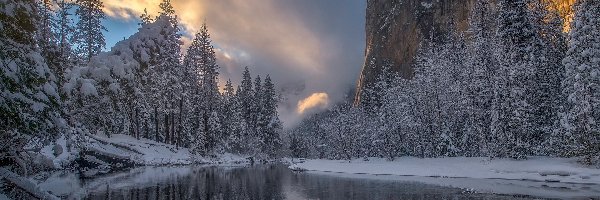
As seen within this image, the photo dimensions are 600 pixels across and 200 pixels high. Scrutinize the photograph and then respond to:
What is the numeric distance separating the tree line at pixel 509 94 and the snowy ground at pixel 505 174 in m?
1.49

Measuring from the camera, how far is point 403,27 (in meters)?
158

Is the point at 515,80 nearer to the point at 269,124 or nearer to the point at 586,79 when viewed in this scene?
the point at 586,79

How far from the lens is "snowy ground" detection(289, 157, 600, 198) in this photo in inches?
978

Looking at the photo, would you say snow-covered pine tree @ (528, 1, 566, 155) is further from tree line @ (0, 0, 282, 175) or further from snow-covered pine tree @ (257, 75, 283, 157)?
snow-covered pine tree @ (257, 75, 283, 157)

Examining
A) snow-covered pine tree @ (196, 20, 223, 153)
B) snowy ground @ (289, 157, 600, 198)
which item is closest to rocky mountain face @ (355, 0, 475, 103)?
snow-covered pine tree @ (196, 20, 223, 153)

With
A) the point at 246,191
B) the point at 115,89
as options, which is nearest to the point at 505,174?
the point at 246,191

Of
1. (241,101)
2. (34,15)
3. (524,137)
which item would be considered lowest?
(524,137)

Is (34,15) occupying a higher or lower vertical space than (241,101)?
lower

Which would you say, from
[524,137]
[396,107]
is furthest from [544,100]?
[396,107]

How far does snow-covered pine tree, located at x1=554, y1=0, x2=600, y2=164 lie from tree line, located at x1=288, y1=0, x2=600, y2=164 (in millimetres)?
58

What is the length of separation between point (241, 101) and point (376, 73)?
3548 inches

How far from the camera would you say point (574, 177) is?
28.5 m

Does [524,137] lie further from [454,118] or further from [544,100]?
[454,118]

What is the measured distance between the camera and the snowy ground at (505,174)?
2484 cm
